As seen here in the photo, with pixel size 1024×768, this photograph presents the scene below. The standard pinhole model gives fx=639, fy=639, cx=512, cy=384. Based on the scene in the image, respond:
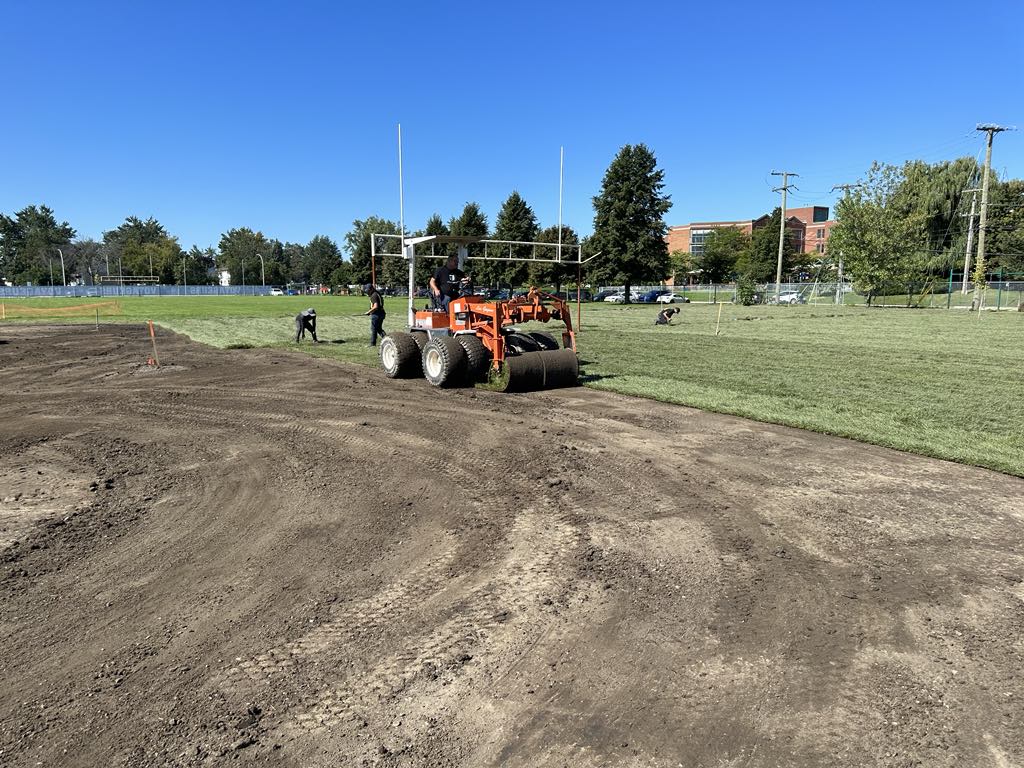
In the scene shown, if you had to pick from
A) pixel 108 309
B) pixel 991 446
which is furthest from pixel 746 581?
pixel 108 309

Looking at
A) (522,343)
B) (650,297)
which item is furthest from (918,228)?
(522,343)

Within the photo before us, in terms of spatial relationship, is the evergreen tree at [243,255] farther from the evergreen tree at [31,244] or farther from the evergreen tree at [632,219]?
the evergreen tree at [632,219]

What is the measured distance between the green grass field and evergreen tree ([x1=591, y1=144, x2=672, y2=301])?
31.8 m

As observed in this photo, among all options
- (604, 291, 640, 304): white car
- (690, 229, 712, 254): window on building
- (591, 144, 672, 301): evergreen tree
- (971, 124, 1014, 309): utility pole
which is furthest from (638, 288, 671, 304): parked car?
(690, 229, 712, 254): window on building

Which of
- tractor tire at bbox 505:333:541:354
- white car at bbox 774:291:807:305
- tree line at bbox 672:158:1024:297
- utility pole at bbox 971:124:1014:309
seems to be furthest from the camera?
white car at bbox 774:291:807:305

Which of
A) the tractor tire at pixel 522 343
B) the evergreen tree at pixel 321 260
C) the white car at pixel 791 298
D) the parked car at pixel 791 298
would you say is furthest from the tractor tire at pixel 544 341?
the evergreen tree at pixel 321 260

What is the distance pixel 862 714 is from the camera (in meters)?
2.94

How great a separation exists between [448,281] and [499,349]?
1.98 metres

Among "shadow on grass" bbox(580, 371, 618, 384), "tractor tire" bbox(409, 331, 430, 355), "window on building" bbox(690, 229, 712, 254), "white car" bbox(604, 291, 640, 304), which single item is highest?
"window on building" bbox(690, 229, 712, 254)

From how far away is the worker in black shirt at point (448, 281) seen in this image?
1213 centimetres

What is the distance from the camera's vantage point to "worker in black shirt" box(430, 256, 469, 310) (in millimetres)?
12133

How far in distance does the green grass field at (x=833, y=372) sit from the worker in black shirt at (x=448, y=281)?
3101mm

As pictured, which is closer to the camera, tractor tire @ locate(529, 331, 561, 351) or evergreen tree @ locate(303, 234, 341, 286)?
tractor tire @ locate(529, 331, 561, 351)

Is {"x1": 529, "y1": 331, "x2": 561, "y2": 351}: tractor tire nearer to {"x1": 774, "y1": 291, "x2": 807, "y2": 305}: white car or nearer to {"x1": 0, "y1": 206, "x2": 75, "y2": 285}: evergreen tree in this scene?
{"x1": 774, "y1": 291, "x2": 807, "y2": 305}: white car
